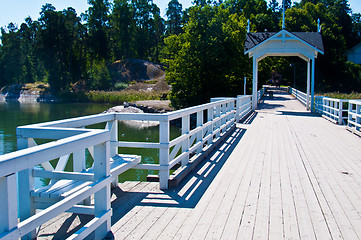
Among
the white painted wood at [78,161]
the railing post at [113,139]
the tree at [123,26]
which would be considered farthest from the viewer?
the tree at [123,26]

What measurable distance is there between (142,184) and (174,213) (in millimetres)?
1369


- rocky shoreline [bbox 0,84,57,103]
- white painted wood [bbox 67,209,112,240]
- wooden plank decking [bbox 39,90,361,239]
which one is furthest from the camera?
rocky shoreline [bbox 0,84,57,103]

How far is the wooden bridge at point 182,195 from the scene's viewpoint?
110 inches

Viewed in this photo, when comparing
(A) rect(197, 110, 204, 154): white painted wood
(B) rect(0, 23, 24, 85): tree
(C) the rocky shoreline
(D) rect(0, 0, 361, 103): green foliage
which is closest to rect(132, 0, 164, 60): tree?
(D) rect(0, 0, 361, 103): green foliage

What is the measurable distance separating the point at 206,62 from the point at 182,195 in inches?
1035

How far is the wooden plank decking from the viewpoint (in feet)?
11.8

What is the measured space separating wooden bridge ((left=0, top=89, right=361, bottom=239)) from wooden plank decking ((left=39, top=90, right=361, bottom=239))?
11 mm

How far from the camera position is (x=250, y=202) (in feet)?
14.8

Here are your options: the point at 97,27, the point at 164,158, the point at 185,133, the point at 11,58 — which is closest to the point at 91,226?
the point at 164,158

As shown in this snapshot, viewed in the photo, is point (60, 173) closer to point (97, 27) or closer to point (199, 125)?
point (199, 125)

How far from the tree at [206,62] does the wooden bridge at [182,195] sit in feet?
75.4

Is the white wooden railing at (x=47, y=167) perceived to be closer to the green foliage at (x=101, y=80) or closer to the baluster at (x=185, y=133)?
the baluster at (x=185, y=133)

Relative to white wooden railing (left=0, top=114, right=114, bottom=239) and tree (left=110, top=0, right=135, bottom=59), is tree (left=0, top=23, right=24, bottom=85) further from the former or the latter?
white wooden railing (left=0, top=114, right=114, bottom=239)

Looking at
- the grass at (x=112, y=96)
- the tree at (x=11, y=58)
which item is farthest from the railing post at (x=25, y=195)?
the tree at (x=11, y=58)
